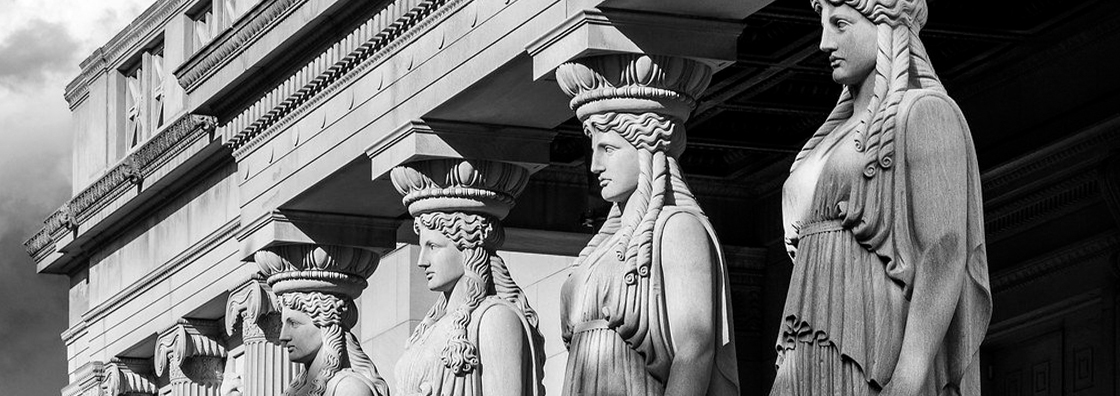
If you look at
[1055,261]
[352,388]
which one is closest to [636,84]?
[352,388]

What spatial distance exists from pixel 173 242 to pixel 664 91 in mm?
13205

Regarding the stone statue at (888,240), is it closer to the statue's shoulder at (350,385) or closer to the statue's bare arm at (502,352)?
the statue's bare arm at (502,352)

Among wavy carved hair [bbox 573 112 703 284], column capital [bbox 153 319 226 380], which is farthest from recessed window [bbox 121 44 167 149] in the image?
wavy carved hair [bbox 573 112 703 284]

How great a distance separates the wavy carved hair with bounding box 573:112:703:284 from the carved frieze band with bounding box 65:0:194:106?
41.4 feet

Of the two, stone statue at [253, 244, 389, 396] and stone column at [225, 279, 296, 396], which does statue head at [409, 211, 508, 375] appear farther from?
stone column at [225, 279, 296, 396]

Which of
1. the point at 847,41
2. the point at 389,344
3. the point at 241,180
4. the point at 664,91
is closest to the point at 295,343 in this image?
the point at 241,180

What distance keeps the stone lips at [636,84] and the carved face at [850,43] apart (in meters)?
3.49

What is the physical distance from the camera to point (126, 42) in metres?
28.2

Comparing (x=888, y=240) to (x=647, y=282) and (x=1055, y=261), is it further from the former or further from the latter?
(x=1055, y=261)

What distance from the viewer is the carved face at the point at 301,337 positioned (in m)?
18.9

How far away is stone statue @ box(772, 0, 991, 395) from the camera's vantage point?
10156 mm

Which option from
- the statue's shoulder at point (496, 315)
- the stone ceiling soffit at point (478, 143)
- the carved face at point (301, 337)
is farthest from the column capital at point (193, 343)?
the statue's shoulder at point (496, 315)

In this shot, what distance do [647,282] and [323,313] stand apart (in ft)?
19.2

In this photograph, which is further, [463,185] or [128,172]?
[128,172]
